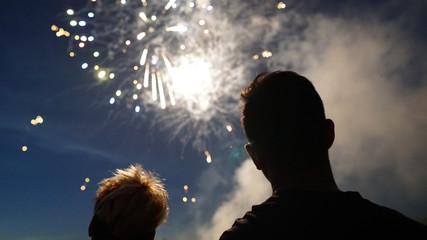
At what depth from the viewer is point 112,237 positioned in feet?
16.9

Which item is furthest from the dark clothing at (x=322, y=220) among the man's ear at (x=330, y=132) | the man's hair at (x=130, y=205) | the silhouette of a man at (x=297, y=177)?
the man's hair at (x=130, y=205)

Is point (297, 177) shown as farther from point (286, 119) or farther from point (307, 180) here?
point (286, 119)

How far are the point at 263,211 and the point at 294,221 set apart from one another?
280mm

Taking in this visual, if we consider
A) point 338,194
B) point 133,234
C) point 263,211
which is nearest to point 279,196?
point 263,211

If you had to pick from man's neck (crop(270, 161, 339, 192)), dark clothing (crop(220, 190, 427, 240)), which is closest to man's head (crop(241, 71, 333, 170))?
man's neck (crop(270, 161, 339, 192))

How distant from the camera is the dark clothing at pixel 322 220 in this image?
8.06 ft

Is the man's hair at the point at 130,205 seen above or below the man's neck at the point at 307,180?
above

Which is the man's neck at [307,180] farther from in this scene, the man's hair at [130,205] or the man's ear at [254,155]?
the man's hair at [130,205]

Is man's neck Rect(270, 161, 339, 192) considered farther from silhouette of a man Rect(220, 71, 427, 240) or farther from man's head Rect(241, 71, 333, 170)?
man's head Rect(241, 71, 333, 170)

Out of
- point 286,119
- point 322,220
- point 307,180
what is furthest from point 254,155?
point 322,220

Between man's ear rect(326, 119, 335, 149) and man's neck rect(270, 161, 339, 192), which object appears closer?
man's neck rect(270, 161, 339, 192)

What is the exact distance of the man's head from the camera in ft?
10.0

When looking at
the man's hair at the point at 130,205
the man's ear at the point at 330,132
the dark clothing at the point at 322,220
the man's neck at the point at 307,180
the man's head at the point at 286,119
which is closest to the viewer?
the dark clothing at the point at 322,220

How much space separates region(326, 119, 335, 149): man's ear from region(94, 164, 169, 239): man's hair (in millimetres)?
3344
